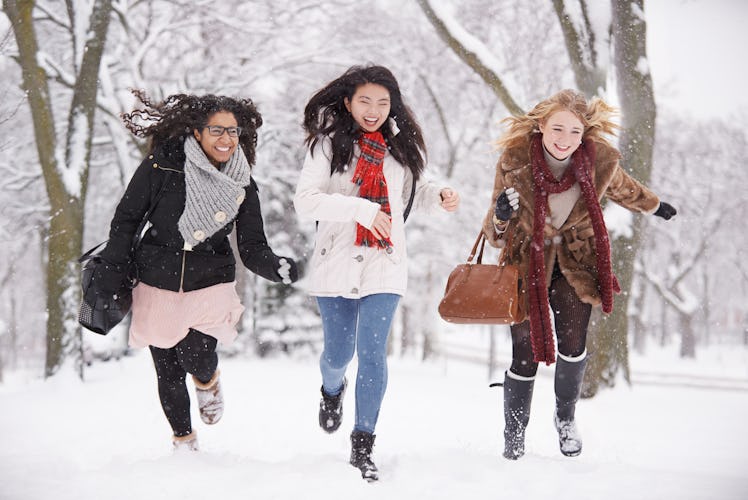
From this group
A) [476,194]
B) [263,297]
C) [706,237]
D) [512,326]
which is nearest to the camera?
[512,326]

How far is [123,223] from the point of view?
331cm

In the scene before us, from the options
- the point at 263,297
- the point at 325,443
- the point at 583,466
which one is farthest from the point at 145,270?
the point at 263,297

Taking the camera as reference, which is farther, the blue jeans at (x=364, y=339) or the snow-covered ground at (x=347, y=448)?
the blue jeans at (x=364, y=339)

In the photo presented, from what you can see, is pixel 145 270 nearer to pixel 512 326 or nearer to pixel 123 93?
pixel 512 326

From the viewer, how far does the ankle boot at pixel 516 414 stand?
3561mm

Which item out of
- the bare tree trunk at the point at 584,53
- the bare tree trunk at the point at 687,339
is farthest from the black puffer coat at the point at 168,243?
the bare tree trunk at the point at 687,339

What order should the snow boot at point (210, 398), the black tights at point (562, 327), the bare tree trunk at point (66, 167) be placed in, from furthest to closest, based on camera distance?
the bare tree trunk at point (66, 167) < the snow boot at point (210, 398) < the black tights at point (562, 327)

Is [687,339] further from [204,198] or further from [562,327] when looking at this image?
[204,198]

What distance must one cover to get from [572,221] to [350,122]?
54.9 inches

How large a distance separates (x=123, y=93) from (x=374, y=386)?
854 centimetres

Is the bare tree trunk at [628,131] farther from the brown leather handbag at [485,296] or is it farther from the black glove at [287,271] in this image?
the black glove at [287,271]

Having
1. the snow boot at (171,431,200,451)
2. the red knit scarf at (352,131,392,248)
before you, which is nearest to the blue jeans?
the red knit scarf at (352,131,392,248)

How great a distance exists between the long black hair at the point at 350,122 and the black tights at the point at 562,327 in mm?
1057

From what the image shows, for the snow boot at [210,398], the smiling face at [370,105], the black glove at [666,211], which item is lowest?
the snow boot at [210,398]
